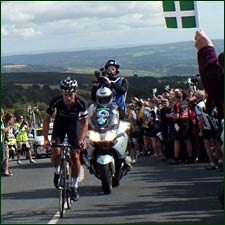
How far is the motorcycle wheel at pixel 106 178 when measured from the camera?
34.0ft

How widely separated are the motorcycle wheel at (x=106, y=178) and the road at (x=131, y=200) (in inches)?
5.2

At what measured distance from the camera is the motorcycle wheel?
34.0 feet

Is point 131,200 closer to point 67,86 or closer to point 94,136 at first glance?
point 94,136

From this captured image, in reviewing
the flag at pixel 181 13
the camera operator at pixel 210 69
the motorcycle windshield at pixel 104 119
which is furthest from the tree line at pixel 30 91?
the camera operator at pixel 210 69

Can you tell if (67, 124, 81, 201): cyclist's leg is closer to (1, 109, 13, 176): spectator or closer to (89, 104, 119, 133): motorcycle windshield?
(89, 104, 119, 133): motorcycle windshield

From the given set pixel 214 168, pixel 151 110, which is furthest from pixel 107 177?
pixel 151 110

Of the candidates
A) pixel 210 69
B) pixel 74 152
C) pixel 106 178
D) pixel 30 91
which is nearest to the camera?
pixel 210 69

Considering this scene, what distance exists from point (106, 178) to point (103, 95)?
1422 millimetres

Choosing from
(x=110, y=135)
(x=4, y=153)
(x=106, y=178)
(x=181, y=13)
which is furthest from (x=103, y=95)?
(x=4, y=153)

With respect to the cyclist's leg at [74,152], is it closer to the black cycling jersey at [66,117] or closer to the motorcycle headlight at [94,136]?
the black cycling jersey at [66,117]

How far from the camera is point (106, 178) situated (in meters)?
10.4

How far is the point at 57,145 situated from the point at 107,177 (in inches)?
56.0

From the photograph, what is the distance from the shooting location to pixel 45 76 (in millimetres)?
71812

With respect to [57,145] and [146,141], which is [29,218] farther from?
[146,141]
